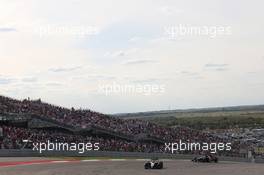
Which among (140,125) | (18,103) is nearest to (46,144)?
(18,103)

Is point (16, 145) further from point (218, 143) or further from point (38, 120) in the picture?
point (218, 143)

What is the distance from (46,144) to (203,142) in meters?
16.2

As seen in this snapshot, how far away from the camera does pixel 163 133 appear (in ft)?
159

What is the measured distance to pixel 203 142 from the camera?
152ft

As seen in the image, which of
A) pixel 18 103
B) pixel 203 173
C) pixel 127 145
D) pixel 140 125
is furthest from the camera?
pixel 140 125

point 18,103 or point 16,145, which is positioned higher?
point 18,103

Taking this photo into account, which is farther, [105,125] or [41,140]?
[105,125]

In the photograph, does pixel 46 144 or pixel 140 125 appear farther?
pixel 140 125

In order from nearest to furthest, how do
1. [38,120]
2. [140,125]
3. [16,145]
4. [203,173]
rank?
1. [203,173]
2. [16,145]
3. [38,120]
4. [140,125]

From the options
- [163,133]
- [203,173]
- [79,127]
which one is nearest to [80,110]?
[79,127]

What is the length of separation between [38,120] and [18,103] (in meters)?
4.18

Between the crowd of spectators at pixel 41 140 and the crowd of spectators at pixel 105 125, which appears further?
the crowd of spectators at pixel 105 125

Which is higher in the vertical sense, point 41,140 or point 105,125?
point 105,125

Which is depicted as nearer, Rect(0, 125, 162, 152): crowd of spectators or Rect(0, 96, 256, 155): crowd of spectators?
Rect(0, 125, 162, 152): crowd of spectators
